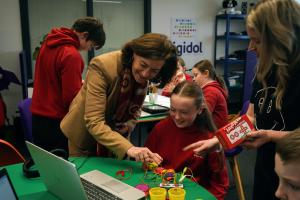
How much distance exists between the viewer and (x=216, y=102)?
2.53 metres

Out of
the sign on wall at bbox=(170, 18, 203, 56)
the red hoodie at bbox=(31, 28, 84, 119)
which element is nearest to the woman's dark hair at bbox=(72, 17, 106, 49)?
the red hoodie at bbox=(31, 28, 84, 119)

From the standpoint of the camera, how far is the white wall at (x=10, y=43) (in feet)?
14.7

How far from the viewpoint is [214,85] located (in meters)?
2.62

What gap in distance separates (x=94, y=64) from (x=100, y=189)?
1.95 ft

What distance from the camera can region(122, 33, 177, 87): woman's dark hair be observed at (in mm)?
1430

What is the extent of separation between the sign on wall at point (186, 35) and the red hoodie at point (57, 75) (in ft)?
12.1

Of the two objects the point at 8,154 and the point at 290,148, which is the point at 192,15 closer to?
the point at 8,154

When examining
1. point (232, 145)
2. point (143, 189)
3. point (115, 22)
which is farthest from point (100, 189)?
point (115, 22)

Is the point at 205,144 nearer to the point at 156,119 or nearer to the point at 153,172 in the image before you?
the point at 153,172

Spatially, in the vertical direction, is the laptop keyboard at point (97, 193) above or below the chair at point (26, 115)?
above

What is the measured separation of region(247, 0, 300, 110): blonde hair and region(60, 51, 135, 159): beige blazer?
0.65 meters

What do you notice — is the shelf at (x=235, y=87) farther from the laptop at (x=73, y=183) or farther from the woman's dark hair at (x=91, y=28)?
the laptop at (x=73, y=183)

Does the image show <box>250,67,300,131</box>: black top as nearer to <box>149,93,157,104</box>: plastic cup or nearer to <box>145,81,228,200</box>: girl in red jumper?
<box>145,81,228,200</box>: girl in red jumper

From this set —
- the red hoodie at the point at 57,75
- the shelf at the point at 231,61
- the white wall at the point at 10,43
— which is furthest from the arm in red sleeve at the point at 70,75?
the shelf at the point at 231,61
